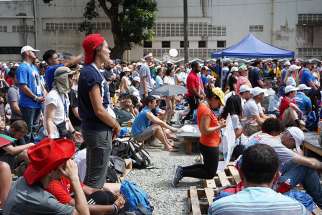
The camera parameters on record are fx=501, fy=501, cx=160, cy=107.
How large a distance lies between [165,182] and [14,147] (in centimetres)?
261

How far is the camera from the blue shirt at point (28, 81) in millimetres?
7398

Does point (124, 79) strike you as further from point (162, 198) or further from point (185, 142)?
point (162, 198)

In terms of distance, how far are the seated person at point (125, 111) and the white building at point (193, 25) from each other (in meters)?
26.4

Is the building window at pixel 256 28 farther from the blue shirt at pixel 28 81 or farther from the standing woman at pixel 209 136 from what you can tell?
the blue shirt at pixel 28 81

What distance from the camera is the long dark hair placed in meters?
8.98

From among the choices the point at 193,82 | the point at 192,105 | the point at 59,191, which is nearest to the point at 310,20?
the point at 192,105

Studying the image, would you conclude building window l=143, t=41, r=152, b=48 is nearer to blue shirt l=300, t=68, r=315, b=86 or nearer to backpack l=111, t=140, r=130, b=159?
blue shirt l=300, t=68, r=315, b=86

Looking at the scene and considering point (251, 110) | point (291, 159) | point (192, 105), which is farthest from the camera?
point (192, 105)

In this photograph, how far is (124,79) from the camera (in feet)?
53.2

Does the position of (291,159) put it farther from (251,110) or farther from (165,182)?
(251,110)

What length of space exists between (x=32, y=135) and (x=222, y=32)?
3423cm

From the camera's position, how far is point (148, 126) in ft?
33.7

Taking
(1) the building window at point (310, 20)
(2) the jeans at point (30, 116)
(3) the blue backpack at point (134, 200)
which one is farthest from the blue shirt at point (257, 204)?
(1) the building window at point (310, 20)

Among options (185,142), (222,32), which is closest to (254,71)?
(185,142)
